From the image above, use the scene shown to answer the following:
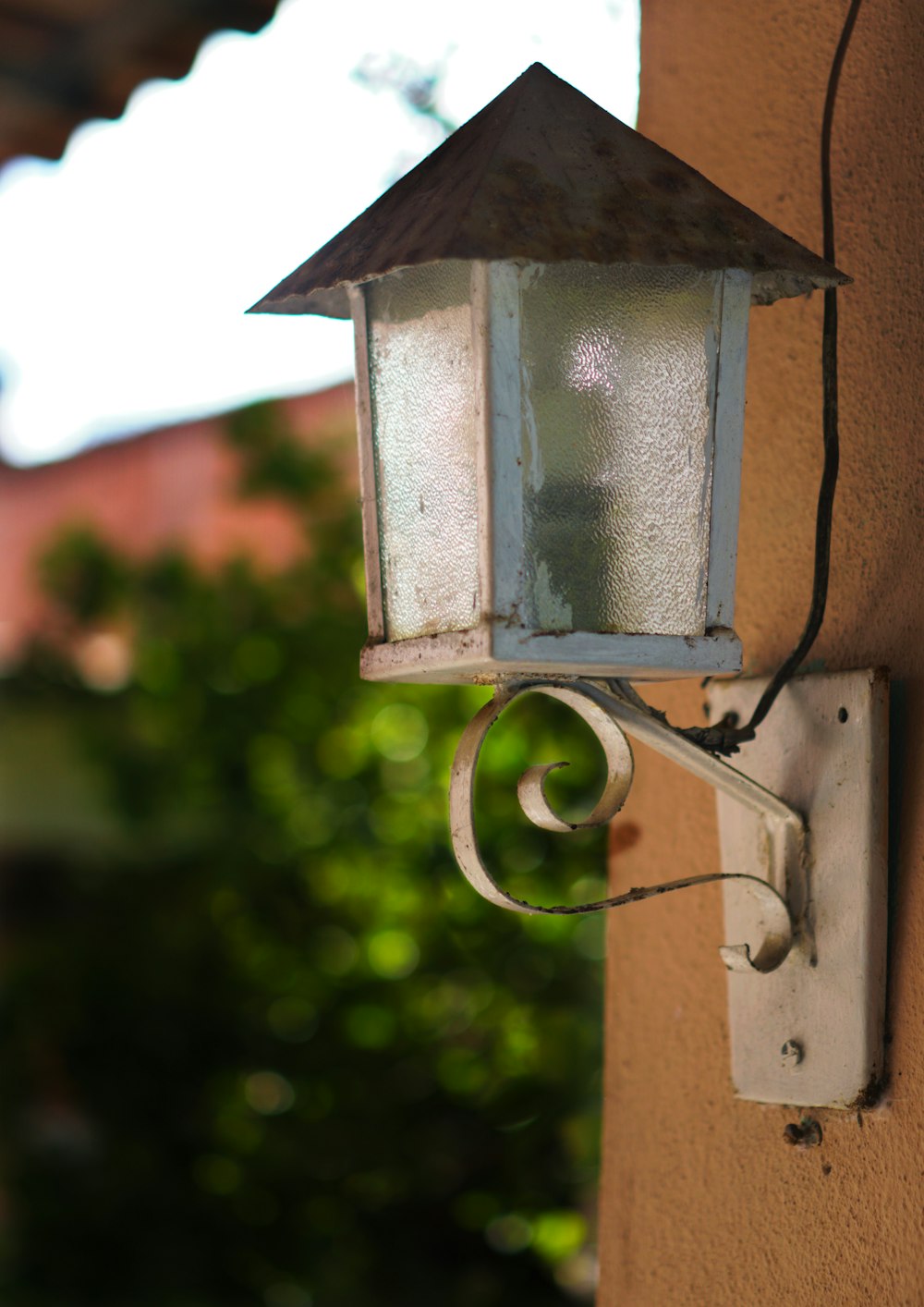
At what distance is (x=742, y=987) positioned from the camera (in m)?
1.19

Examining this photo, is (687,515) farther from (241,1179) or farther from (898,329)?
(241,1179)

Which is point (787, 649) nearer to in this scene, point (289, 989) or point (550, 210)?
point (550, 210)

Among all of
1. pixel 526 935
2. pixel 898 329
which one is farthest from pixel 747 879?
pixel 526 935

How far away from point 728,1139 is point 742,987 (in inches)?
6.1

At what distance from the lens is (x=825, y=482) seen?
1098 mm

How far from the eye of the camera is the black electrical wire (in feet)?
3.57

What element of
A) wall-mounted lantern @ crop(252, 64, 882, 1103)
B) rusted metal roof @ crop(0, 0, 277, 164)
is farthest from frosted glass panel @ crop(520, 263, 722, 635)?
rusted metal roof @ crop(0, 0, 277, 164)

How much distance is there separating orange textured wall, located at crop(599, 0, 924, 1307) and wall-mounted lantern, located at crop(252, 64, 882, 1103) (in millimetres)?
82

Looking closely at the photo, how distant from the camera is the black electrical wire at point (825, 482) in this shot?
1.09 meters

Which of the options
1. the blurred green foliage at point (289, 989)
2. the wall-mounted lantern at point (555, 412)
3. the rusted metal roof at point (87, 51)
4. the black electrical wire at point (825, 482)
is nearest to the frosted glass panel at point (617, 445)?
the wall-mounted lantern at point (555, 412)

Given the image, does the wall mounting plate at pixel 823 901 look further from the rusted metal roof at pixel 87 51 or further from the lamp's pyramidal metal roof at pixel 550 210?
the rusted metal roof at pixel 87 51

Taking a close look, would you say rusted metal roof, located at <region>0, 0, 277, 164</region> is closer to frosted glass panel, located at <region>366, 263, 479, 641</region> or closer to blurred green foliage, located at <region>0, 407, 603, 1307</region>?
frosted glass panel, located at <region>366, 263, 479, 641</region>

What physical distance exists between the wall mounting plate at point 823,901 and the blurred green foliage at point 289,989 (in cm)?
177

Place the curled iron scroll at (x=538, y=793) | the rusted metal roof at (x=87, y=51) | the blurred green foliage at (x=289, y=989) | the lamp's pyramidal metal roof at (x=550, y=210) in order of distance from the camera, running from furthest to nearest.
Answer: the blurred green foliage at (x=289, y=989) → the rusted metal roof at (x=87, y=51) → the curled iron scroll at (x=538, y=793) → the lamp's pyramidal metal roof at (x=550, y=210)
